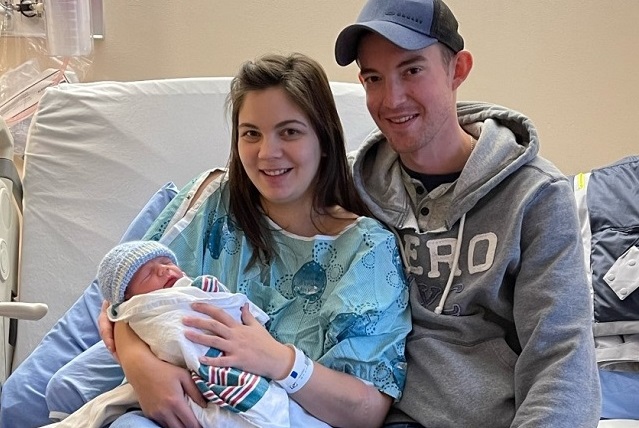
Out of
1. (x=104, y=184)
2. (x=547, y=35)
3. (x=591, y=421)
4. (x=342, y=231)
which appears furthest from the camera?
(x=547, y=35)

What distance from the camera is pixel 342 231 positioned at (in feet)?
4.92

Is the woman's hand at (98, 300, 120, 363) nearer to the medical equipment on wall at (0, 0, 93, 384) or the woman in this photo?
the woman

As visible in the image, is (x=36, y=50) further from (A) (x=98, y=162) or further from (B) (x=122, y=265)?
(B) (x=122, y=265)

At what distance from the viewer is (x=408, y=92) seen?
4.69 ft

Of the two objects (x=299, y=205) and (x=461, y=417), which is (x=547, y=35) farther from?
(x=461, y=417)

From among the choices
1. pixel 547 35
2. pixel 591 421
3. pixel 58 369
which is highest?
pixel 547 35

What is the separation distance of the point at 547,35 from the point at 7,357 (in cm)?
182

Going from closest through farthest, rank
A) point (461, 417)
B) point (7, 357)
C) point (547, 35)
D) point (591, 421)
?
point (591, 421), point (461, 417), point (7, 357), point (547, 35)

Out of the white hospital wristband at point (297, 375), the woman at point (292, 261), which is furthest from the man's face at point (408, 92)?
the white hospital wristband at point (297, 375)

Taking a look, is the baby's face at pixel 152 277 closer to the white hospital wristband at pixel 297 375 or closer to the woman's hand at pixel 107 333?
the woman's hand at pixel 107 333

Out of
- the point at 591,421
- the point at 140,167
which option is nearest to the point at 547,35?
the point at 140,167

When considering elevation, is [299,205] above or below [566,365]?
above

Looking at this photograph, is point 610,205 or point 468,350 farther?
point 610,205

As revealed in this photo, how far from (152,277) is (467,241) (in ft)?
1.91
